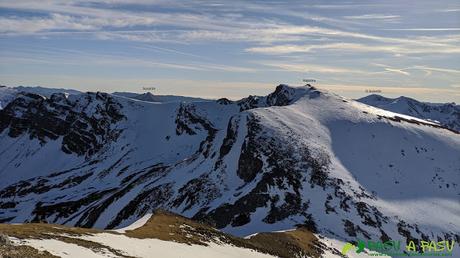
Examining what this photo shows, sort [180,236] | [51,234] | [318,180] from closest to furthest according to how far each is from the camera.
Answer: [51,234] → [180,236] → [318,180]

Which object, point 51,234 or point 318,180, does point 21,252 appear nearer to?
point 51,234

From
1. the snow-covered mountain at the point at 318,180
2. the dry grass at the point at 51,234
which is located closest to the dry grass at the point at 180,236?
the dry grass at the point at 51,234

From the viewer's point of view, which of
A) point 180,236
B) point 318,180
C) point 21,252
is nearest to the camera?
point 21,252

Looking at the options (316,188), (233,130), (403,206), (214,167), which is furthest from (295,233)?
(233,130)

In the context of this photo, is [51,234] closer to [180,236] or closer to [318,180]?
[180,236]

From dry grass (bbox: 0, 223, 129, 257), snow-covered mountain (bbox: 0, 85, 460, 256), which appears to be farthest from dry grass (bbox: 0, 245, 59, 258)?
snow-covered mountain (bbox: 0, 85, 460, 256)

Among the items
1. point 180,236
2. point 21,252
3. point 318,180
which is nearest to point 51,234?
point 21,252

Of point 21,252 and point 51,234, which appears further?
point 51,234

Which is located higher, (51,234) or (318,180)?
(51,234)

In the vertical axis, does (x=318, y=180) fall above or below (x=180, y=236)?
below

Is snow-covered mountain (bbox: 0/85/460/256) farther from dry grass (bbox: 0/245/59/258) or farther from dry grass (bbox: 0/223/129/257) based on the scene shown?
dry grass (bbox: 0/245/59/258)

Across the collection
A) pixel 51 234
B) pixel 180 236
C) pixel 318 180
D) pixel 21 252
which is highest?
pixel 21 252

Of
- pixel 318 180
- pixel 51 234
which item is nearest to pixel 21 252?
pixel 51 234
